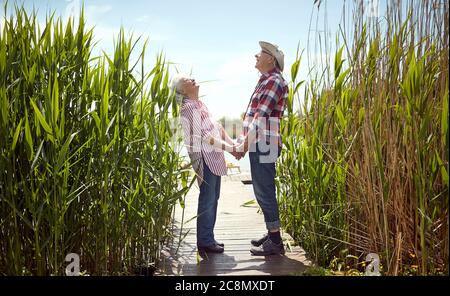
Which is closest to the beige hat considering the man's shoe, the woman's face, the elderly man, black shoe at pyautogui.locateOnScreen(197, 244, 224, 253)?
the elderly man

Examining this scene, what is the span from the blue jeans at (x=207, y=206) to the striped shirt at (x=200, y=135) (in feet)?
0.20

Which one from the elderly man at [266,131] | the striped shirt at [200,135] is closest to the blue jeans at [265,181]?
the elderly man at [266,131]

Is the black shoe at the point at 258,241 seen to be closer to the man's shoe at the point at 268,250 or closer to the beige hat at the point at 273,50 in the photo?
the man's shoe at the point at 268,250

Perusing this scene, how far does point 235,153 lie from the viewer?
2855 millimetres

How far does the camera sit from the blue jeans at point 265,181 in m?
2.85

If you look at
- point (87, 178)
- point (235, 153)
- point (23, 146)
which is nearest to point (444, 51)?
point (235, 153)

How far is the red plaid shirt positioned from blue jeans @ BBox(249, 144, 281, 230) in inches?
4.1

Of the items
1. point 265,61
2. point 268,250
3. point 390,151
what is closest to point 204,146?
point 265,61

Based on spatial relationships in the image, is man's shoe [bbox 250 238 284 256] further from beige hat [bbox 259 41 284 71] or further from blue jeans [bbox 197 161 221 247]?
beige hat [bbox 259 41 284 71]

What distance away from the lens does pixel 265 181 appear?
2.90 m

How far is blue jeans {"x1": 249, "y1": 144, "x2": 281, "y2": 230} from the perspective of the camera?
2.85 metres
